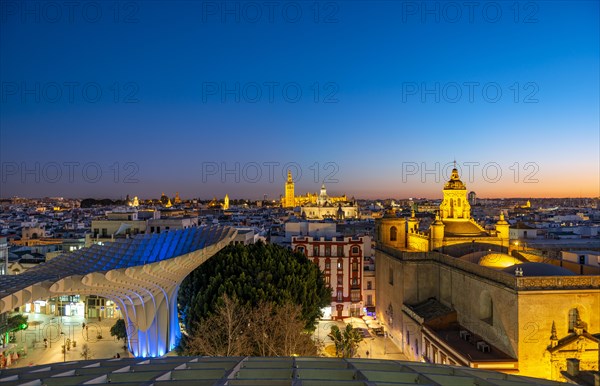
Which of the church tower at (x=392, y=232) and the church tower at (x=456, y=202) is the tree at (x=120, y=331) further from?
the church tower at (x=456, y=202)

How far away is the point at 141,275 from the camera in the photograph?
22.0 metres

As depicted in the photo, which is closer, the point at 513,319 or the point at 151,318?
the point at 513,319

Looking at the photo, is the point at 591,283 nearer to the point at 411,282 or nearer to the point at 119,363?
the point at 411,282

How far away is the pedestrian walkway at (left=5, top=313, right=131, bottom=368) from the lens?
Answer: 95.5 ft

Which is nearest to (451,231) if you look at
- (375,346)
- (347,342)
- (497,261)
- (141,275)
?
(497,261)

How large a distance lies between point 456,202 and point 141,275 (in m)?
24.1

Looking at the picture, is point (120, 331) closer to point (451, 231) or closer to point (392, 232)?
point (392, 232)

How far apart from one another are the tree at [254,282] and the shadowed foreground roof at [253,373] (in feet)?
46.0

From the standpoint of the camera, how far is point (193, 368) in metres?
9.56

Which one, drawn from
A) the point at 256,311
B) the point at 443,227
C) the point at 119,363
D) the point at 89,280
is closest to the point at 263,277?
the point at 256,311

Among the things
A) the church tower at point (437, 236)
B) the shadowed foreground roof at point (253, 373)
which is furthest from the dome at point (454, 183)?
the shadowed foreground roof at point (253, 373)

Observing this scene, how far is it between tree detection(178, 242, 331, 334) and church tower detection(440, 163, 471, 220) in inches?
473

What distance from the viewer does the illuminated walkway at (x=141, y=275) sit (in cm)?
2014

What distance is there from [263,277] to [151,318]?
624cm
